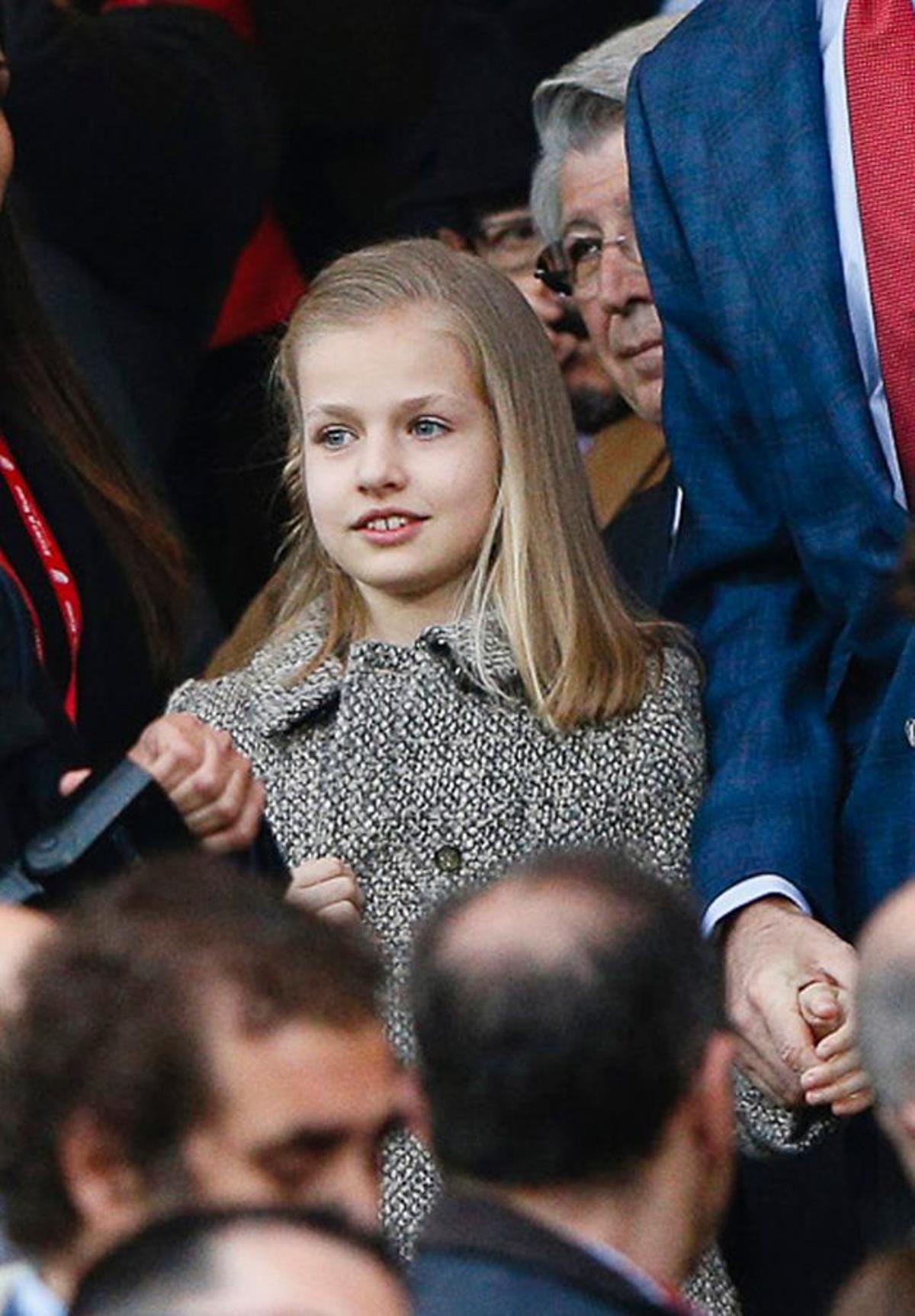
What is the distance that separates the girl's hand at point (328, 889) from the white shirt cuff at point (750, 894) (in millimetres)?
387

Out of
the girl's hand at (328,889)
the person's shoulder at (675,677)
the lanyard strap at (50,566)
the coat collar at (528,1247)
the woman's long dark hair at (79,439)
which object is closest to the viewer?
the coat collar at (528,1247)

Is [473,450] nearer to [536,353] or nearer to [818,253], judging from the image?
[536,353]

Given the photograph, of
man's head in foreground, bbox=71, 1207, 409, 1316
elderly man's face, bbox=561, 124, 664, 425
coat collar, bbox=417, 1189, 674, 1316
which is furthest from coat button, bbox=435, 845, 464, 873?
man's head in foreground, bbox=71, 1207, 409, 1316

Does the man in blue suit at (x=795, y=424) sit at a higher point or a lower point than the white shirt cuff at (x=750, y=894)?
higher

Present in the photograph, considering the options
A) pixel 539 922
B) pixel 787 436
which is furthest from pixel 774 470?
pixel 539 922

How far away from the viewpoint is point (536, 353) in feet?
15.3

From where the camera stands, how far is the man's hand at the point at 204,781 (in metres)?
4.04

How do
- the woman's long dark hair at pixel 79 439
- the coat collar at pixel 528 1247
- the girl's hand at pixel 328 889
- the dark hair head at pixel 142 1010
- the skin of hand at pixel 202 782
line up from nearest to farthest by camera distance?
the coat collar at pixel 528 1247
the dark hair head at pixel 142 1010
the skin of hand at pixel 202 782
the girl's hand at pixel 328 889
the woman's long dark hair at pixel 79 439

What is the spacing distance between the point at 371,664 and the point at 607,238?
96 cm

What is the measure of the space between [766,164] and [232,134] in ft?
4.88

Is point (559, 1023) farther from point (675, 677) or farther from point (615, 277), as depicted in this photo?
point (615, 277)

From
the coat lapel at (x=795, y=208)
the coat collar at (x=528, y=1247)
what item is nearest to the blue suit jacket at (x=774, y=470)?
the coat lapel at (x=795, y=208)

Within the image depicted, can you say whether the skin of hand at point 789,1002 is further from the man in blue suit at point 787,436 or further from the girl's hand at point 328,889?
the girl's hand at point 328,889

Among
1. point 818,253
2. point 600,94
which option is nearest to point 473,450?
point 818,253
